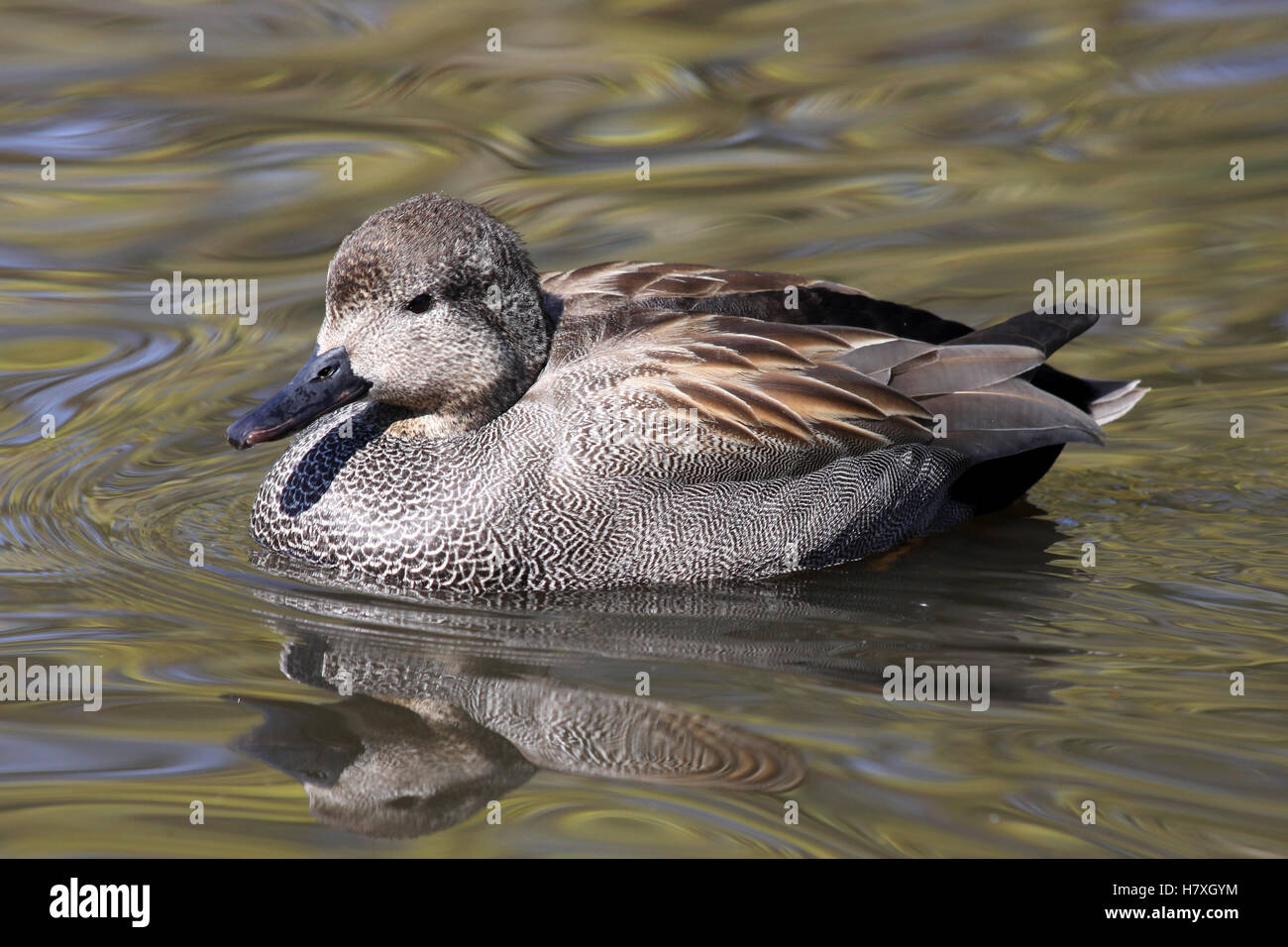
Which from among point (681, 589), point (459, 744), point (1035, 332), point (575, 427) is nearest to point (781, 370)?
point (575, 427)

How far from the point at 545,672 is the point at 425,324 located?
1.51 m

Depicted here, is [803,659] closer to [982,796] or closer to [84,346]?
[982,796]

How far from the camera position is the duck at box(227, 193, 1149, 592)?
686 centimetres

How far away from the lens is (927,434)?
7.39 metres

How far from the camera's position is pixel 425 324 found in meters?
6.91

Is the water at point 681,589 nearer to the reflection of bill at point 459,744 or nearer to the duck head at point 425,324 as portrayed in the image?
the reflection of bill at point 459,744

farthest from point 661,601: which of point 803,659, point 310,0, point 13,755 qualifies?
point 310,0

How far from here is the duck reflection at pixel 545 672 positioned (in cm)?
555

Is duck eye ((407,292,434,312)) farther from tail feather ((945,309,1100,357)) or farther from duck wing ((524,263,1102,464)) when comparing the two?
tail feather ((945,309,1100,357))

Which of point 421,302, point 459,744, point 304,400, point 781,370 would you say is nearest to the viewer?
point 459,744

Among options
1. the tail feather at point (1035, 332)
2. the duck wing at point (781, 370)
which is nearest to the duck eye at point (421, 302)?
the duck wing at point (781, 370)

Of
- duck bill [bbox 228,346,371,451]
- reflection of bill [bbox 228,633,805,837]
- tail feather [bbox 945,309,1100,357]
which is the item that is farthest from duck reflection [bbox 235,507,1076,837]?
tail feather [bbox 945,309,1100,357]

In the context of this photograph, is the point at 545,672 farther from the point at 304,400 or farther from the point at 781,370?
the point at 781,370

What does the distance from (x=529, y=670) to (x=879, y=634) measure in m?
1.35
